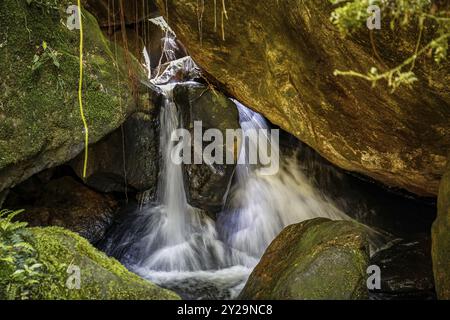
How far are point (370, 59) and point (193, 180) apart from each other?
4.00 m

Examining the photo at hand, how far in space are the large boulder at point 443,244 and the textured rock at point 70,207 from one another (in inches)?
232

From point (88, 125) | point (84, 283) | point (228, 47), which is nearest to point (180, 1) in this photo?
point (228, 47)

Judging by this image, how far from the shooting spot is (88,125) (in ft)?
16.7

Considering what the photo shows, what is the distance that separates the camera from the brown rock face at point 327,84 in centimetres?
425

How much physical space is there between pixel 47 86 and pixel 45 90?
0.06 m

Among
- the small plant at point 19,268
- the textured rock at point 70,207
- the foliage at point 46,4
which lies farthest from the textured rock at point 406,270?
the foliage at point 46,4

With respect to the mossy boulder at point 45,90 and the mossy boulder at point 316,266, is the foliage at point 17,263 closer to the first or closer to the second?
the mossy boulder at point 45,90

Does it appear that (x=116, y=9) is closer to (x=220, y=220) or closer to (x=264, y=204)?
(x=220, y=220)

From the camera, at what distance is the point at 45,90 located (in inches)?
183

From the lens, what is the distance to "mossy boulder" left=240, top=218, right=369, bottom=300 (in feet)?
11.0

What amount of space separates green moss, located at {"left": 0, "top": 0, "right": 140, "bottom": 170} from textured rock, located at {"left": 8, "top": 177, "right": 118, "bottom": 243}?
2378 mm

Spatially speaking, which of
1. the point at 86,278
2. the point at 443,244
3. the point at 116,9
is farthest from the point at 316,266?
the point at 116,9
